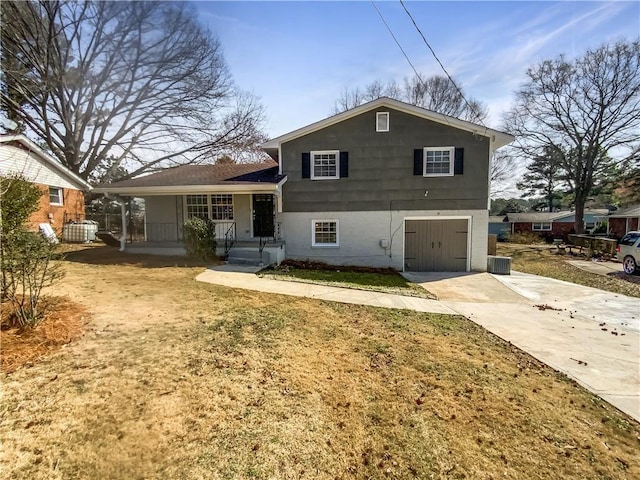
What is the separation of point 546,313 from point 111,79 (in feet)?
77.6

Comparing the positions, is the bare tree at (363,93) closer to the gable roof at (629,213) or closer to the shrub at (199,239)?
the shrub at (199,239)

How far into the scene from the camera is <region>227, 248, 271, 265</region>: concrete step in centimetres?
1119

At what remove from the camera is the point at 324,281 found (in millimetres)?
9562

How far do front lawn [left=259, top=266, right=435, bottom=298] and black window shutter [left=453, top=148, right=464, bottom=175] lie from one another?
4.98m

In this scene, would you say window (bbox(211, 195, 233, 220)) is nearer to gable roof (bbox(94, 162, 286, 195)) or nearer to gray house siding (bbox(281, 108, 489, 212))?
gable roof (bbox(94, 162, 286, 195))

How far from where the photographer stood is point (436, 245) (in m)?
13.1

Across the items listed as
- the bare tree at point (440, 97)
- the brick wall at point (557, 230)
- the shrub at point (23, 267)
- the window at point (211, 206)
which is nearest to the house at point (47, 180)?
the window at point (211, 206)

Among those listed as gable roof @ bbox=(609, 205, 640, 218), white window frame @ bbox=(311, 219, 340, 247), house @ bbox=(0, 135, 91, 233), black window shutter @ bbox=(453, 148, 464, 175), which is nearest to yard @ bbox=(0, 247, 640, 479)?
white window frame @ bbox=(311, 219, 340, 247)

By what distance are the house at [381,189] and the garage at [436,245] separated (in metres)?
0.04

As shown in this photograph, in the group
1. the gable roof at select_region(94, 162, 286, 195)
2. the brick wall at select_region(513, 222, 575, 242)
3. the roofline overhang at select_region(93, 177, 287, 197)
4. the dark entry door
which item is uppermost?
the gable roof at select_region(94, 162, 286, 195)

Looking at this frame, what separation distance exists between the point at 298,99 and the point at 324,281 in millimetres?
5711

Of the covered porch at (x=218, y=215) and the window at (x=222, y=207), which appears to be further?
the window at (x=222, y=207)

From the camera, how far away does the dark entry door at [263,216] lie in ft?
45.0

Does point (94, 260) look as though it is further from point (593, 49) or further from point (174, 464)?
point (593, 49)
